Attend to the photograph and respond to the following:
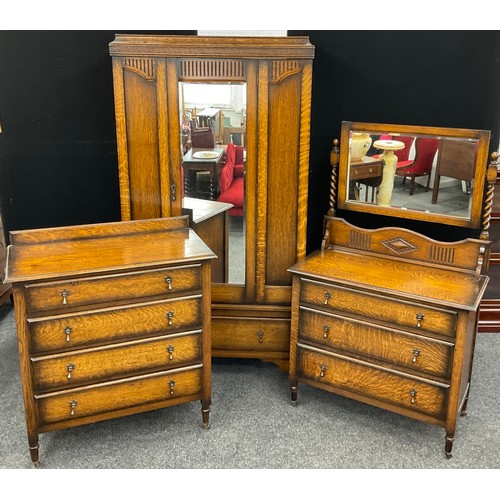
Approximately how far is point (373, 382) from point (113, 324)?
120 cm

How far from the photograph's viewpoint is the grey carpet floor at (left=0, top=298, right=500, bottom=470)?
2.65 m

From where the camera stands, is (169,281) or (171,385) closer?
(169,281)

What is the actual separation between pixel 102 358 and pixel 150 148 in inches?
39.3

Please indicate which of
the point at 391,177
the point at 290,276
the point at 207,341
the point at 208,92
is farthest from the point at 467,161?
the point at 207,341

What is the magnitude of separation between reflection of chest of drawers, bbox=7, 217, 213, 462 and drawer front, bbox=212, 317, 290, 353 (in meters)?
0.37

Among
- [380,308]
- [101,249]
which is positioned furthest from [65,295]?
[380,308]

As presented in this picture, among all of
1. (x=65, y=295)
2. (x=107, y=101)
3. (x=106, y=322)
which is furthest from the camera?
(x=107, y=101)

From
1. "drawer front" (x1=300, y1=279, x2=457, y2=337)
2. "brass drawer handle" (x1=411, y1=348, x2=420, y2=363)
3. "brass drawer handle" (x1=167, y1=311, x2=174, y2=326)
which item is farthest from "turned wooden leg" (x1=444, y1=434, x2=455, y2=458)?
"brass drawer handle" (x1=167, y1=311, x2=174, y2=326)

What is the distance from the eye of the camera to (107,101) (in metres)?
3.27

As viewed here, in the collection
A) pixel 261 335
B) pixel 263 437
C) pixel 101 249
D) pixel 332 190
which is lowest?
pixel 263 437

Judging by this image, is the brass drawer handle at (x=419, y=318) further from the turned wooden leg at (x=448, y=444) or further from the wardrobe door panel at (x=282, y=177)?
the wardrobe door panel at (x=282, y=177)

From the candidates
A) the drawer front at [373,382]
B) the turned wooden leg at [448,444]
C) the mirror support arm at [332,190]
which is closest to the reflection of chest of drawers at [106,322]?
the drawer front at [373,382]

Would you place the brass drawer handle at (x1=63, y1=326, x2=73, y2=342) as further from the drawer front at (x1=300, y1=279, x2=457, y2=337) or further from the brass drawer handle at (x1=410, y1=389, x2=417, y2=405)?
the brass drawer handle at (x1=410, y1=389, x2=417, y2=405)

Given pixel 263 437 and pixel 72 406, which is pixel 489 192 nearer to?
pixel 263 437
